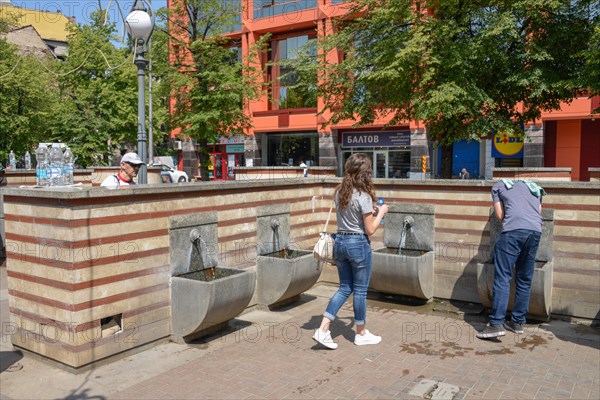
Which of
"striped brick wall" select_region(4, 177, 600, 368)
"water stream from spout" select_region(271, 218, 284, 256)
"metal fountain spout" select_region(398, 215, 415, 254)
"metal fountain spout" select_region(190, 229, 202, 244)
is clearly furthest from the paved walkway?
"metal fountain spout" select_region(398, 215, 415, 254)

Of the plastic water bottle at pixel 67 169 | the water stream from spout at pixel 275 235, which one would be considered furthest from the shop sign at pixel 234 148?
the plastic water bottle at pixel 67 169

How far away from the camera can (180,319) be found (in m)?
6.36

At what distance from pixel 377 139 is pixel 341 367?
94.9 feet

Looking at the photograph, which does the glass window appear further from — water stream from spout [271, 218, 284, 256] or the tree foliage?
water stream from spout [271, 218, 284, 256]

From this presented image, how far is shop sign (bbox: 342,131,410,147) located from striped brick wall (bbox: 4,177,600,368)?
81.1 feet

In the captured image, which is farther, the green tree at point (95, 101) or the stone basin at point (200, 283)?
the green tree at point (95, 101)

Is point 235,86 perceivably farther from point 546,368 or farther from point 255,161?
point 546,368

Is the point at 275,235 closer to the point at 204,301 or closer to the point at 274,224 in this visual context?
the point at 274,224

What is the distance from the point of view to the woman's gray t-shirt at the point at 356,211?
599 cm

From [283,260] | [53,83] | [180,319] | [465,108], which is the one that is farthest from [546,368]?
[53,83]

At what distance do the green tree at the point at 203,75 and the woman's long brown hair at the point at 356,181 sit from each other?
1640 centimetres

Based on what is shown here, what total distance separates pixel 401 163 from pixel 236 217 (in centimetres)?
2636

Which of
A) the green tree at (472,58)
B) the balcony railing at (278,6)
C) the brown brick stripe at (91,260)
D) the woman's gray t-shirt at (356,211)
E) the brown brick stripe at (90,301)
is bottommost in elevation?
the brown brick stripe at (90,301)

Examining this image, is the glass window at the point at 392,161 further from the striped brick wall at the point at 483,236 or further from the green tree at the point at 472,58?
the striped brick wall at the point at 483,236
